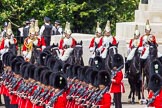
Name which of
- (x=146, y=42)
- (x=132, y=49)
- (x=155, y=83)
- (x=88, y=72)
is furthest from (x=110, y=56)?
(x=155, y=83)

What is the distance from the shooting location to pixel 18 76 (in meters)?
23.8

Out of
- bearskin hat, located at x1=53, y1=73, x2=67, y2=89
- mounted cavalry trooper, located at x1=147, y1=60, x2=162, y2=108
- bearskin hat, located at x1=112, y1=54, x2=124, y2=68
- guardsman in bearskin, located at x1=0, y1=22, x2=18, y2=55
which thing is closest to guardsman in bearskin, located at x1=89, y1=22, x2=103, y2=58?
guardsman in bearskin, located at x1=0, y1=22, x2=18, y2=55

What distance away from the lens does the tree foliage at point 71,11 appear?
43.7 meters

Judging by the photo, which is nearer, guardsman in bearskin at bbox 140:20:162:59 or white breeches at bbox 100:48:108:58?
guardsman in bearskin at bbox 140:20:162:59

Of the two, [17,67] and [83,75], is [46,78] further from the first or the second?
[17,67]

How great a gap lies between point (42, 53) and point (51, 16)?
48.1ft

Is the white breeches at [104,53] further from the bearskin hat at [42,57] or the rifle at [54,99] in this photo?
the rifle at [54,99]

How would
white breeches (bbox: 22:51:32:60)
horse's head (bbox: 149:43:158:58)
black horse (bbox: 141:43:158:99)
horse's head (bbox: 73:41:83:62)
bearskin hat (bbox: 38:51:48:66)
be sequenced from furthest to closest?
1. white breeches (bbox: 22:51:32:60)
2. horse's head (bbox: 73:41:83:62)
3. horse's head (bbox: 149:43:158:58)
4. black horse (bbox: 141:43:158:99)
5. bearskin hat (bbox: 38:51:48:66)

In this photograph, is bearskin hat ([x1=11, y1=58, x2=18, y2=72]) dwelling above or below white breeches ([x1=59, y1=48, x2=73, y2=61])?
above

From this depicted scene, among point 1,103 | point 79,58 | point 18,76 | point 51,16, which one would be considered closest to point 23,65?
point 18,76

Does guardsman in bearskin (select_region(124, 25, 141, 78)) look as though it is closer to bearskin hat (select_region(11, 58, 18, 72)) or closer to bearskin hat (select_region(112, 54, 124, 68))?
bearskin hat (select_region(112, 54, 124, 68))

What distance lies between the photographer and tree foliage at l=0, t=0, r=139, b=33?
43656mm

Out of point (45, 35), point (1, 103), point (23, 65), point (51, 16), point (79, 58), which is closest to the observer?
point (23, 65)

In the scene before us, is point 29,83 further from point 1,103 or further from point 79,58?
point 79,58
